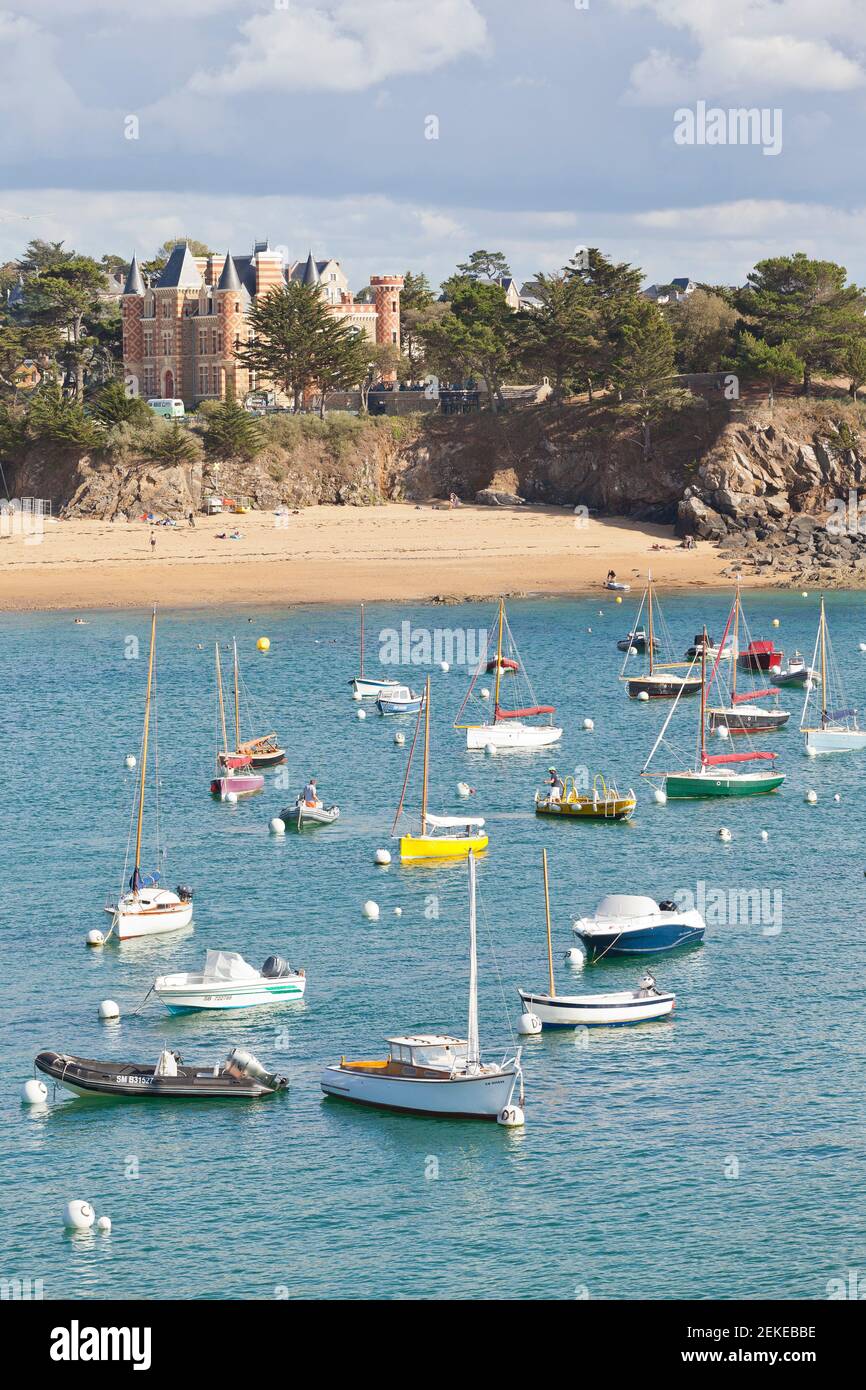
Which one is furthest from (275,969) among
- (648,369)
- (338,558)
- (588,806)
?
(648,369)

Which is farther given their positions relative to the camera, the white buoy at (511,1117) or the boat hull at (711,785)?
the boat hull at (711,785)

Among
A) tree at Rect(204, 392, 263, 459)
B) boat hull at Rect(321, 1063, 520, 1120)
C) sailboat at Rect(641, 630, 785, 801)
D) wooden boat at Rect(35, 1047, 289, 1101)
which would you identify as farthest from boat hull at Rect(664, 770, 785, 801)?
tree at Rect(204, 392, 263, 459)

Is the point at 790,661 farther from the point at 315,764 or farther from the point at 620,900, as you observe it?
the point at 620,900

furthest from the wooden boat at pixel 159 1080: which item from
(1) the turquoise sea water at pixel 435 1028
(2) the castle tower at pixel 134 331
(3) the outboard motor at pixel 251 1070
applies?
(2) the castle tower at pixel 134 331

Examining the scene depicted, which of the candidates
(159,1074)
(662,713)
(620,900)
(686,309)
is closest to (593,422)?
(686,309)

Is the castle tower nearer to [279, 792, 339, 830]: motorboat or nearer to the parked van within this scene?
the parked van

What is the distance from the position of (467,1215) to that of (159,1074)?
332 inches

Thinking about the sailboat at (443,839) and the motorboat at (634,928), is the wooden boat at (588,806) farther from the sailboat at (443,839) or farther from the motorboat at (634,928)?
the motorboat at (634,928)

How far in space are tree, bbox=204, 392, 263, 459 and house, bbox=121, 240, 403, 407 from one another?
1186cm

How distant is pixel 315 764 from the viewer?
74500mm

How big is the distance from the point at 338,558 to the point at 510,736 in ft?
158

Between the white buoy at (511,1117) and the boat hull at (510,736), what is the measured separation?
38885mm

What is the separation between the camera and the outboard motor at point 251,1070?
41.2m

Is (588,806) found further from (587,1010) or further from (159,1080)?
(159,1080)
